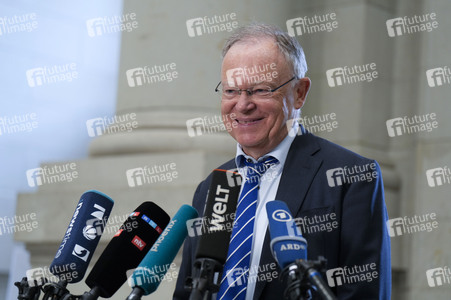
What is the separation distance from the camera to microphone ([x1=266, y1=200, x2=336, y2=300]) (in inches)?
68.3

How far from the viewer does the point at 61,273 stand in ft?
7.37

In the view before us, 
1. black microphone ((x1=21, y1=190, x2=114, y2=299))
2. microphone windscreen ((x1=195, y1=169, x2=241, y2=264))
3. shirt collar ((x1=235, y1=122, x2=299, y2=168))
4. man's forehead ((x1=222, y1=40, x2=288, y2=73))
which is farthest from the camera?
shirt collar ((x1=235, y1=122, x2=299, y2=168))

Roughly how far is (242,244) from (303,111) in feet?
12.3

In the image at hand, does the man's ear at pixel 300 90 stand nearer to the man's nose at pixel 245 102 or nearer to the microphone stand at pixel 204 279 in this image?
the man's nose at pixel 245 102

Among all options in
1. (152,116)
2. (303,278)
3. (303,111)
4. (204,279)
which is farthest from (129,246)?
(303,111)

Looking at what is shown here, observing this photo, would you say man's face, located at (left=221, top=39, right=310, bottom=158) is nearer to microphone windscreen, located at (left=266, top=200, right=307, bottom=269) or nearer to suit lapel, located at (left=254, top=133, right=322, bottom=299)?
suit lapel, located at (left=254, top=133, right=322, bottom=299)

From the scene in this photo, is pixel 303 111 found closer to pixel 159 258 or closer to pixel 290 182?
pixel 290 182

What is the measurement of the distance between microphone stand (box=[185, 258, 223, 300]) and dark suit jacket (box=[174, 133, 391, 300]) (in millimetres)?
597

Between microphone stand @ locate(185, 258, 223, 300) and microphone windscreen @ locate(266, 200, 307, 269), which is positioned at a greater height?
microphone windscreen @ locate(266, 200, 307, 269)

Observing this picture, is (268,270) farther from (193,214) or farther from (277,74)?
(277,74)

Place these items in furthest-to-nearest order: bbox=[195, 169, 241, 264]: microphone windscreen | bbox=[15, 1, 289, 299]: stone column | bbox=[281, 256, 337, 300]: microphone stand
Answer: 1. bbox=[15, 1, 289, 299]: stone column
2. bbox=[195, 169, 241, 264]: microphone windscreen
3. bbox=[281, 256, 337, 300]: microphone stand

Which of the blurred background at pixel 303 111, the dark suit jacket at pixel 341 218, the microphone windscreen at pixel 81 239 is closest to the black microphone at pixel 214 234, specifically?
the microphone windscreen at pixel 81 239

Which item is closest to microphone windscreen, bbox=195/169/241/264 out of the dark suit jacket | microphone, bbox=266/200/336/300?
microphone, bbox=266/200/336/300

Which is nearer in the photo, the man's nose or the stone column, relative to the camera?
the man's nose
